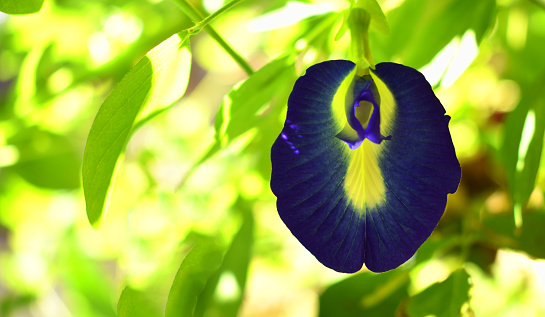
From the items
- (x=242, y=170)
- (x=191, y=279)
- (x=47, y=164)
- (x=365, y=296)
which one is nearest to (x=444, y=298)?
(x=365, y=296)

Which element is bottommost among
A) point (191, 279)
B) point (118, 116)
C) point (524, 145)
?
point (524, 145)

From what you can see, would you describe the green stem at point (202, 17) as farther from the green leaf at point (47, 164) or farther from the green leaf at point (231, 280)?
the green leaf at point (47, 164)

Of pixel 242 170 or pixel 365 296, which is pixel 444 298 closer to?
pixel 365 296

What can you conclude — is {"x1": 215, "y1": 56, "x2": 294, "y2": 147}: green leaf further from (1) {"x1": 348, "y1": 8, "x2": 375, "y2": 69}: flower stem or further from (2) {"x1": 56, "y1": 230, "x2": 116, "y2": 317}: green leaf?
(2) {"x1": 56, "y1": 230, "x2": 116, "y2": 317}: green leaf

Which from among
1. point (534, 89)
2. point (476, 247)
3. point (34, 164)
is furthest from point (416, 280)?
point (34, 164)

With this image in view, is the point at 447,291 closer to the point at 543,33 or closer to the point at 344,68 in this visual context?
the point at 344,68

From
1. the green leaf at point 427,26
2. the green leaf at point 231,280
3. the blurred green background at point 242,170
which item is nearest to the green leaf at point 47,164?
the blurred green background at point 242,170
